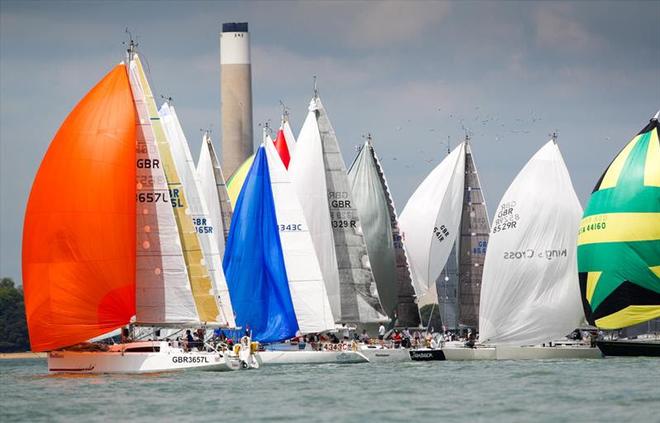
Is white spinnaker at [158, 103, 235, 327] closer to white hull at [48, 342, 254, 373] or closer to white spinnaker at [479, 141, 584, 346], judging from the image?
white hull at [48, 342, 254, 373]

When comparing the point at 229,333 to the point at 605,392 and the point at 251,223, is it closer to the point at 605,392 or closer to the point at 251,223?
the point at 251,223

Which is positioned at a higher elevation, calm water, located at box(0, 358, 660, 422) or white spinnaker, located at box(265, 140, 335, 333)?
white spinnaker, located at box(265, 140, 335, 333)

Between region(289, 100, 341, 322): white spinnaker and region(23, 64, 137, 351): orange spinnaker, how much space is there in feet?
41.3

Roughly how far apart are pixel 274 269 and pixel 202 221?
2.87 m

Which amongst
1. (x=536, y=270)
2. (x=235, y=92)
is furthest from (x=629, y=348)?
(x=235, y=92)

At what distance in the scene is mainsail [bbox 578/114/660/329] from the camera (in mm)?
54312

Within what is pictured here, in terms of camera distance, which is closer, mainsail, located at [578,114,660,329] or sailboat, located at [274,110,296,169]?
mainsail, located at [578,114,660,329]

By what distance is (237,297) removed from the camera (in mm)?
55625

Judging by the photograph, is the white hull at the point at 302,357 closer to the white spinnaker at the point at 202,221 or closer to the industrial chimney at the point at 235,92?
the white spinnaker at the point at 202,221

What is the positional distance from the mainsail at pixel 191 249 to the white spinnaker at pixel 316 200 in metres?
8.64

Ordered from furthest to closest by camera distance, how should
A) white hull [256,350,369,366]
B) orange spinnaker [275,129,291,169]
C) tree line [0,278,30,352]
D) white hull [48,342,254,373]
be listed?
tree line [0,278,30,352]
orange spinnaker [275,129,291,169]
white hull [256,350,369,366]
white hull [48,342,254,373]

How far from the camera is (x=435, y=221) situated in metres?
64.5

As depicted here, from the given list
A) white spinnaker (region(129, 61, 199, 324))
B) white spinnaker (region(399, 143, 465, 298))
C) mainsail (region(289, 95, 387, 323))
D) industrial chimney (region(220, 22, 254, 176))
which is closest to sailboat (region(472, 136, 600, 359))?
mainsail (region(289, 95, 387, 323))

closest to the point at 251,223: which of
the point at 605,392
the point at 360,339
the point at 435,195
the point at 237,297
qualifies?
the point at 237,297
